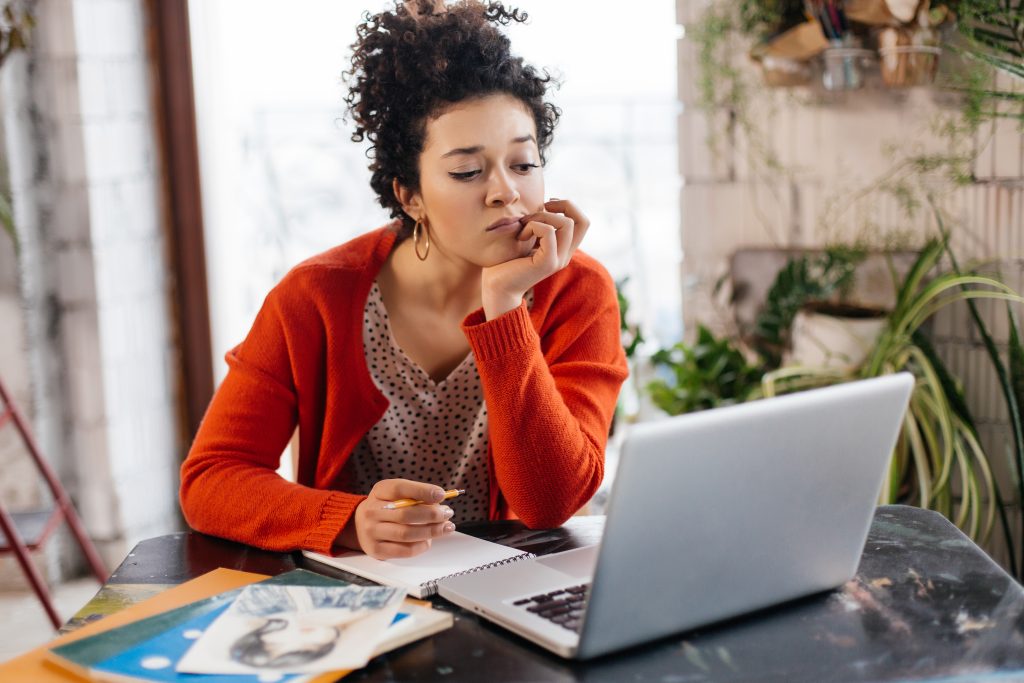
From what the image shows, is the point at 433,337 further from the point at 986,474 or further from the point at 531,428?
the point at 986,474

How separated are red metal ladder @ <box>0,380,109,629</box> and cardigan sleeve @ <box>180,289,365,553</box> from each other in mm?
1113

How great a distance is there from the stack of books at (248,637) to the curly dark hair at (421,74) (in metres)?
0.74

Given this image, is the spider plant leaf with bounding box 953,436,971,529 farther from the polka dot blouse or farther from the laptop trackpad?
the laptop trackpad

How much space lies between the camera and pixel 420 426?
67.6 inches

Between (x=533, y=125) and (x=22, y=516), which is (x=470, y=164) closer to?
(x=533, y=125)

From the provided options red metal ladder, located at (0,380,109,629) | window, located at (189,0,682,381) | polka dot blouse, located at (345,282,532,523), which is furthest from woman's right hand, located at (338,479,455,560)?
window, located at (189,0,682,381)

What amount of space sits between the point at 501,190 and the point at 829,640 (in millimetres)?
753

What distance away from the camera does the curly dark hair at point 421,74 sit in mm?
1588

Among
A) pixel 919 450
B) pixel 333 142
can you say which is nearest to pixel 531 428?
pixel 919 450

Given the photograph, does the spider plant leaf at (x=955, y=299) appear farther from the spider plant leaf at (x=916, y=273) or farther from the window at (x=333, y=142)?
the window at (x=333, y=142)

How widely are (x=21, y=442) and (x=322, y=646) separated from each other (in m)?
2.22

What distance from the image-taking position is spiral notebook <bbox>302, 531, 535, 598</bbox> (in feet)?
3.91

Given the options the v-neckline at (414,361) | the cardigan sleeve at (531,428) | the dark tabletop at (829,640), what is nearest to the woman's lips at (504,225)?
the cardigan sleeve at (531,428)

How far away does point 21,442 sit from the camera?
2.93 metres
